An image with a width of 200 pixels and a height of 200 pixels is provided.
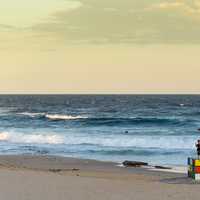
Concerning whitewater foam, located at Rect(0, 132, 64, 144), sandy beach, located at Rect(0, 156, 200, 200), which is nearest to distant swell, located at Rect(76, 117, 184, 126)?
whitewater foam, located at Rect(0, 132, 64, 144)

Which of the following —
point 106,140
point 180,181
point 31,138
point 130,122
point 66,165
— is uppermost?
point 180,181

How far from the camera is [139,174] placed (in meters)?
19.4

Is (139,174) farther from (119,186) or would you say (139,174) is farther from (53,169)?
(119,186)

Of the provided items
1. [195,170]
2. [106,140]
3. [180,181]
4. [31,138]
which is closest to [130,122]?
[31,138]

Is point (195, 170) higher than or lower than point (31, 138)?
higher

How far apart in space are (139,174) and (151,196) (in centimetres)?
656

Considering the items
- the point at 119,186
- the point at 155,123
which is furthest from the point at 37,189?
the point at 155,123

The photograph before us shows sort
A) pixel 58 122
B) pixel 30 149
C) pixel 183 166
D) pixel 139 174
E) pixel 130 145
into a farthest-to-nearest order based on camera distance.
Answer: pixel 58 122 → pixel 130 145 → pixel 30 149 → pixel 183 166 → pixel 139 174

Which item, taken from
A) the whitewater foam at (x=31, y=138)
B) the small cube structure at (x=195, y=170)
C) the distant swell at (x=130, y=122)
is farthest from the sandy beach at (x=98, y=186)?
the distant swell at (x=130, y=122)

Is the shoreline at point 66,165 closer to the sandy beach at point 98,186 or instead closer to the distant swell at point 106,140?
the sandy beach at point 98,186

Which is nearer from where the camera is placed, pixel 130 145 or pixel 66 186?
pixel 66 186

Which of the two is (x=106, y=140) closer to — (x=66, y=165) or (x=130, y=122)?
(x=66, y=165)

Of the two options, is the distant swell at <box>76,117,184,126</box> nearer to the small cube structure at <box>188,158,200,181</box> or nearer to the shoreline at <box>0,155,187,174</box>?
the shoreline at <box>0,155,187,174</box>

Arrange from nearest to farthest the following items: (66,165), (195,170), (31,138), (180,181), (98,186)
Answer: (98,186) → (180,181) → (195,170) → (66,165) → (31,138)
